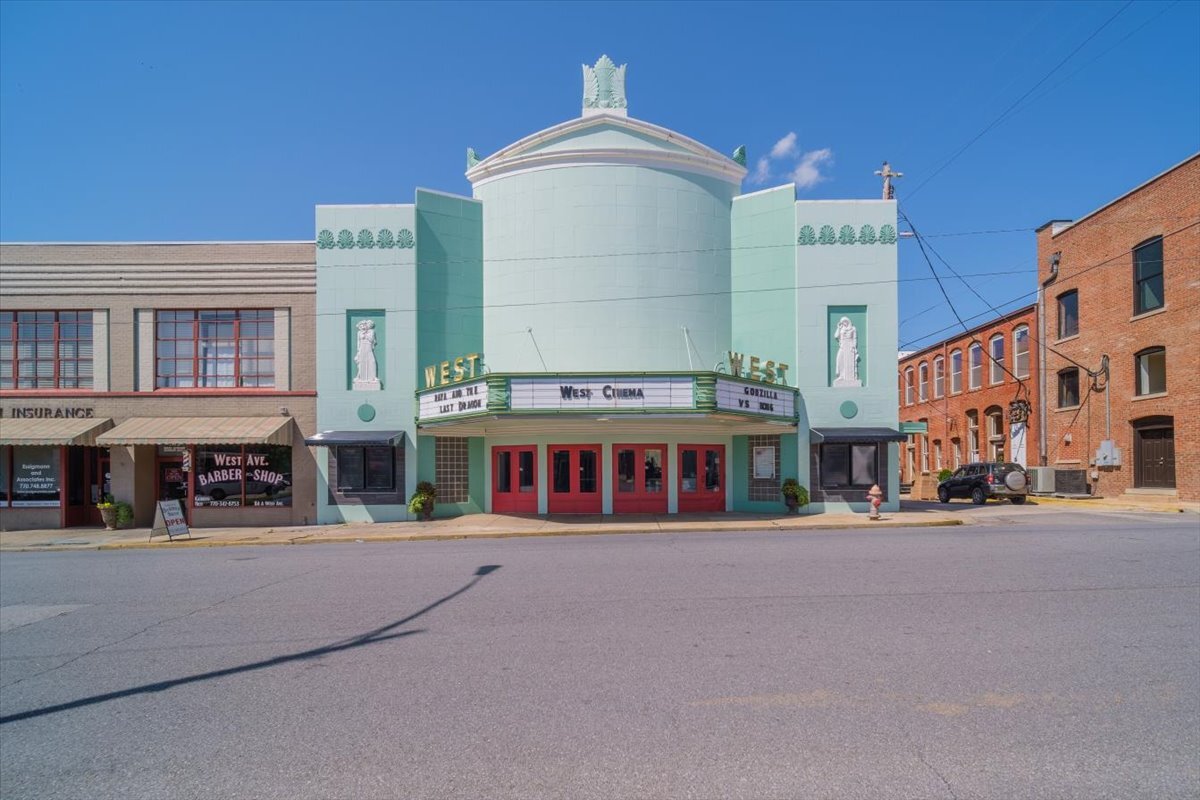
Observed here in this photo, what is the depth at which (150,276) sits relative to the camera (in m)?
21.4

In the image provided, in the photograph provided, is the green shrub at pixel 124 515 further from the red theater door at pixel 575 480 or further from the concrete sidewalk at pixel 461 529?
the red theater door at pixel 575 480

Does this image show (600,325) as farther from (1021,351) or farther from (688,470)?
(1021,351)

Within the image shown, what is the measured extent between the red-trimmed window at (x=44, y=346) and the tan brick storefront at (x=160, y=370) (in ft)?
0.10

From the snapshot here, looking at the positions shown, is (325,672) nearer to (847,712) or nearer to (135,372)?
(847,712)

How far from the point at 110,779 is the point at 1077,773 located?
19.3 ft

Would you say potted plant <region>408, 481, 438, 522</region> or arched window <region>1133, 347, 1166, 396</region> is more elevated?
arched window <region>1133, 347, 1166, 396</region>

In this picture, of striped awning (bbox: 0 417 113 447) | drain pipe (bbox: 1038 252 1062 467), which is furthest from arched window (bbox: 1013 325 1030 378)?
striped awning (bbox: 0 417 113 447)

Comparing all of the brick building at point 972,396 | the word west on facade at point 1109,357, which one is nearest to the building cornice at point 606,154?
the word west on facade at point 1109,357

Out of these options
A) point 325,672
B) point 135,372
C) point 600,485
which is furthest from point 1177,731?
point 135,372

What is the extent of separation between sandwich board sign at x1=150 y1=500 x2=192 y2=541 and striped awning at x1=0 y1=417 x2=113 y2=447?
4036 mm

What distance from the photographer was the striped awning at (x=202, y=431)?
1962 centimetres

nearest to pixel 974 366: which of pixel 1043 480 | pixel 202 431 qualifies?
pixel 1043 480

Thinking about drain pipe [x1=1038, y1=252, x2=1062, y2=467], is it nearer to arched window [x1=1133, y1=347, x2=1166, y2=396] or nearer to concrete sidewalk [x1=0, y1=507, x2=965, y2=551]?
arched window [x1=1133, y1=347, x2=1166, y2=396]

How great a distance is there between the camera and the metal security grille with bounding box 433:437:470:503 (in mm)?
21812
